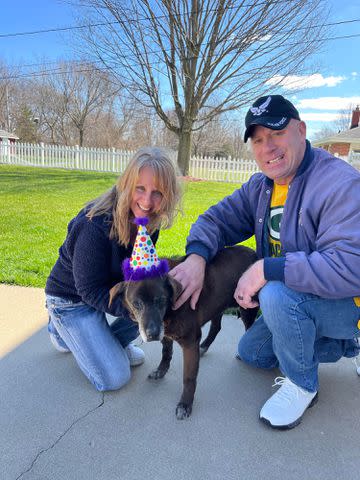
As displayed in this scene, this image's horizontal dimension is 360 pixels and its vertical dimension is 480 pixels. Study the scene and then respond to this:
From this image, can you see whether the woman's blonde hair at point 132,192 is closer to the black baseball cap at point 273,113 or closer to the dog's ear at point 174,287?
the dog's ear at point 174,287

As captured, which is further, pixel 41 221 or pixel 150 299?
pixel 41 221

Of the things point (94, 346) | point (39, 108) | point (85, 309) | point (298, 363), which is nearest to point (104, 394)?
point (94, 346)

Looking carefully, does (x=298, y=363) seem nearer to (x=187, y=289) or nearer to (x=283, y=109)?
(x=187, y=289)

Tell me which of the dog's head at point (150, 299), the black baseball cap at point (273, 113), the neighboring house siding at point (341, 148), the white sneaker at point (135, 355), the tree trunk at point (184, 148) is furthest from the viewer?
the neighboring house siding at point (341, 148)

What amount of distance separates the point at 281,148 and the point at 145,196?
963mm

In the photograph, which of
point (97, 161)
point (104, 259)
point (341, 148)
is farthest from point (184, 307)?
point (341, 148)

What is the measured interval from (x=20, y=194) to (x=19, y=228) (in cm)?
454

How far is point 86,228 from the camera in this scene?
2508 mm

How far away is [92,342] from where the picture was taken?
2738 millimetres

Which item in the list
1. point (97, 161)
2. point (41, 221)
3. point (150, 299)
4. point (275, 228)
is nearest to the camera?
point (150, 299)

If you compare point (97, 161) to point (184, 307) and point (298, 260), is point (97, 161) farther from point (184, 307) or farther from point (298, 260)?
point (298, 260)

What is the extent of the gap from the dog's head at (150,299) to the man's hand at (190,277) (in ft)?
0.22

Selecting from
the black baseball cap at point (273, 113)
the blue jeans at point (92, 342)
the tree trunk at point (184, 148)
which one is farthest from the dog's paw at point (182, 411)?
the tree trunk at point (184, 148)

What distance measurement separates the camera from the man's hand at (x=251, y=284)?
7.79 feet
